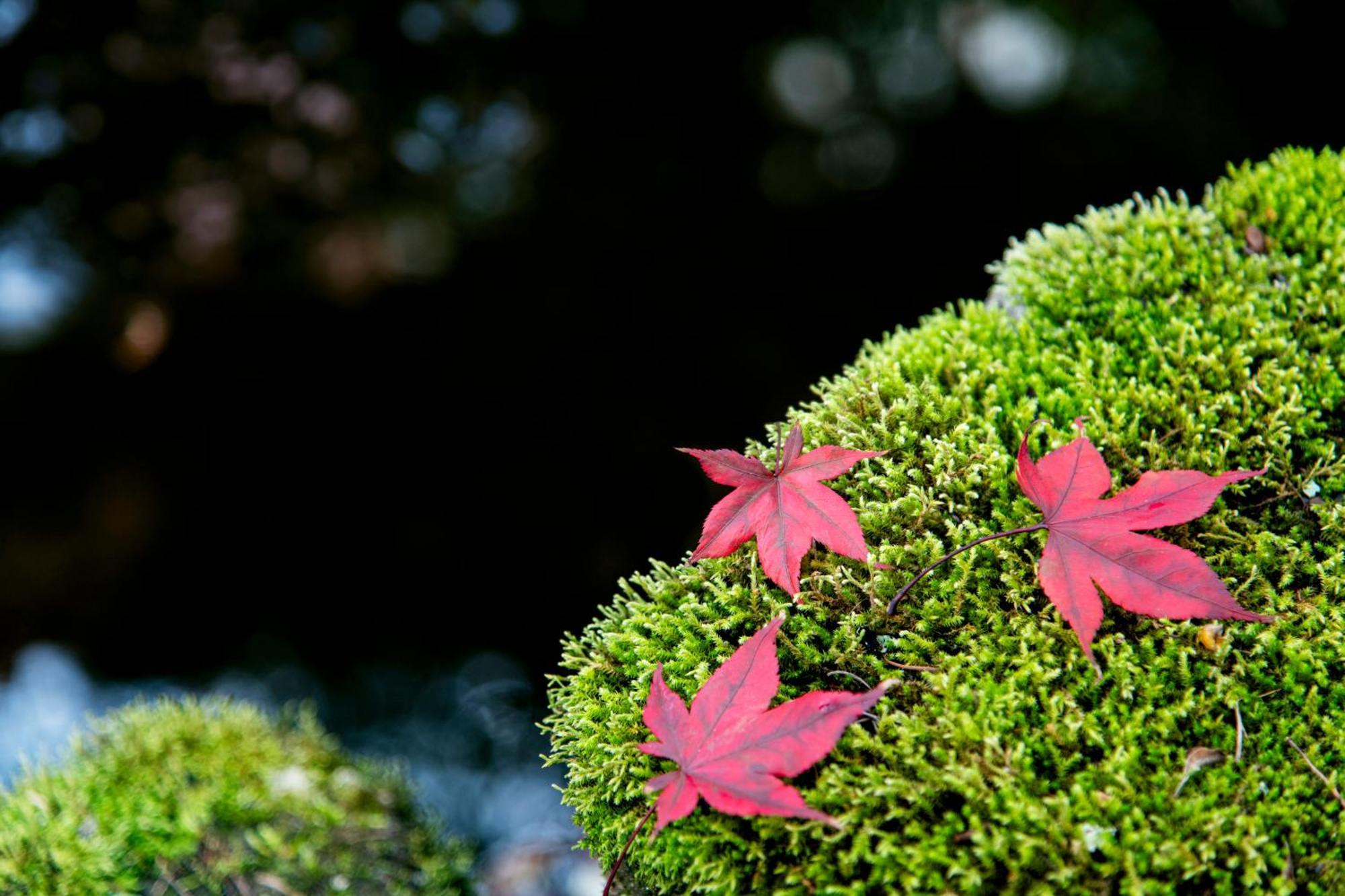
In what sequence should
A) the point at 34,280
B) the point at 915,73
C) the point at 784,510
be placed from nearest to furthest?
the point at 784,510, the point at 34,280, the point at 915,73

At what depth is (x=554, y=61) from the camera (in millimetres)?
6234

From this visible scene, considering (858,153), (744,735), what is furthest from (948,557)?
(858,153)

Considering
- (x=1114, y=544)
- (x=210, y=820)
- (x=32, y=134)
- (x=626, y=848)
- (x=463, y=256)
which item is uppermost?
(x=32, y=134)

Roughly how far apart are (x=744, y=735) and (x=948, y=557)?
1.44 feet

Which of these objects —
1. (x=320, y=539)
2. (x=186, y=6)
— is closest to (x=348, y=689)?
(x=320, y=539)

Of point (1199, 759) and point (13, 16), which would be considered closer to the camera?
point (1199, 759)

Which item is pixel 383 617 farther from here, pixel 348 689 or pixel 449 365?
pixel 449 365

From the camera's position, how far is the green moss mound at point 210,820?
76.9 inches

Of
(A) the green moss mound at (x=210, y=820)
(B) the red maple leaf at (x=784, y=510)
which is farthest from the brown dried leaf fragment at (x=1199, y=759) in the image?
(A) the green moss mound at (x=210, y=820)

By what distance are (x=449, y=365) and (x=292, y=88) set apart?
2299 millimetres

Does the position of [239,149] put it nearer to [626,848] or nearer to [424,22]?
[424,22]

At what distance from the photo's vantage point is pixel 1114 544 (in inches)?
49.9

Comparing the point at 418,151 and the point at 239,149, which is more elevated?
the point at 239,149

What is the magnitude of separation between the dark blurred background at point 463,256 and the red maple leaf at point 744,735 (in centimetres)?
334
